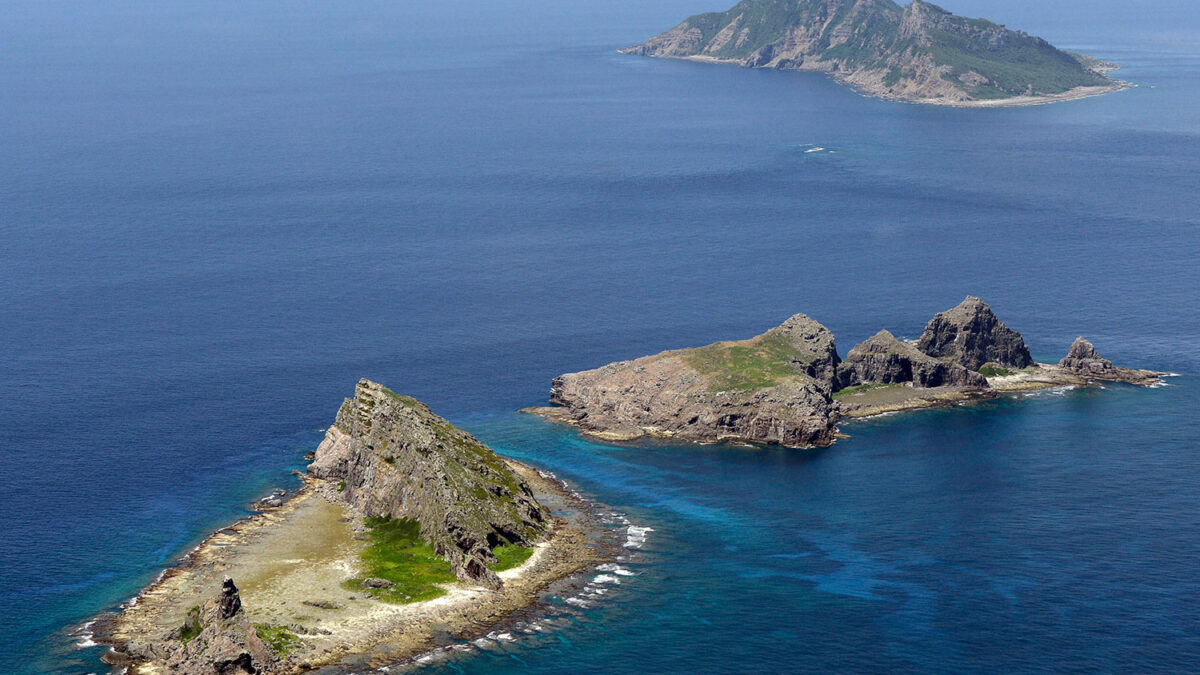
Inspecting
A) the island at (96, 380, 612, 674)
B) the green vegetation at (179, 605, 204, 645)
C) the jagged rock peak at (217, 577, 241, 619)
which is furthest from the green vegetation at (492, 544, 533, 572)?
the green vegetation at (179, 605, 204, 645)

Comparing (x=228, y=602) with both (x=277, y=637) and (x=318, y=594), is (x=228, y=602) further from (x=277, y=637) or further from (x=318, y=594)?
(x=318, y=594)

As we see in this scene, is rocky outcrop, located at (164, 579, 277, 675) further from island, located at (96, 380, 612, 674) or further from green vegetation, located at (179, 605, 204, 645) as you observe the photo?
island, located at (96, 380, 612, 674)

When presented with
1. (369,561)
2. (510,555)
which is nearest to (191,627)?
(369,561)

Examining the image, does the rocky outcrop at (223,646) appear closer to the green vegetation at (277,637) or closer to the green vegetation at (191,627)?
the green vegetation at (191,627)

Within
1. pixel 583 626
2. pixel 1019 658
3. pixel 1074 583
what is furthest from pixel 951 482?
pixel 583 626

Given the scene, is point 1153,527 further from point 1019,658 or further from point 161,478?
point 161,478

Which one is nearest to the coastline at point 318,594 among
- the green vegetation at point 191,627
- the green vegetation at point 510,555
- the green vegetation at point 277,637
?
the green vegetation at point 277,637
